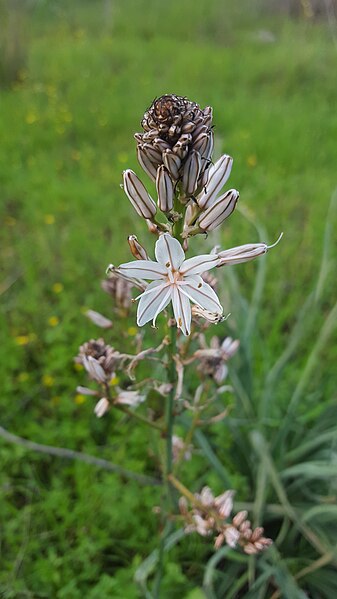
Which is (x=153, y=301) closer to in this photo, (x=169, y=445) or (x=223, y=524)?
(x=169, y=445)

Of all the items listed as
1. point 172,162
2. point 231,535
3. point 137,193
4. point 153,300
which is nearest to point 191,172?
point 172,162

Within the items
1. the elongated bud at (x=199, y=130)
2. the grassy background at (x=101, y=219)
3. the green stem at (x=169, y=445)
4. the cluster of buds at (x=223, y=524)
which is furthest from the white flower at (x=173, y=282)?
the grassy background at (x=101, y=219)

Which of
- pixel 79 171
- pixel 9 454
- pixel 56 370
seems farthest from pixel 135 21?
pixel 9 454

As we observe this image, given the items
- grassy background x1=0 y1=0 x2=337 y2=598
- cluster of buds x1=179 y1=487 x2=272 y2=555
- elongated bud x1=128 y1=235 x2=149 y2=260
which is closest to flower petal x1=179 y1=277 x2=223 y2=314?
elongated bud x1=128 y1=235 x2=149 y2=260

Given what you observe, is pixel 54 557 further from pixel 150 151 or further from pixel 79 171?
pixel 79 171

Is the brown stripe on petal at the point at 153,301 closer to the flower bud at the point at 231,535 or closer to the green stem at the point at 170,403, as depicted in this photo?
the green stem at the point at 170,403

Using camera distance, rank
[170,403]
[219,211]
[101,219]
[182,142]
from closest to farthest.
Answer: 1. [182,142]
2. [219,211]
3. [170,403]
4. [101,219]

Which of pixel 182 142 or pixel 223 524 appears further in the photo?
pixel 223 524
